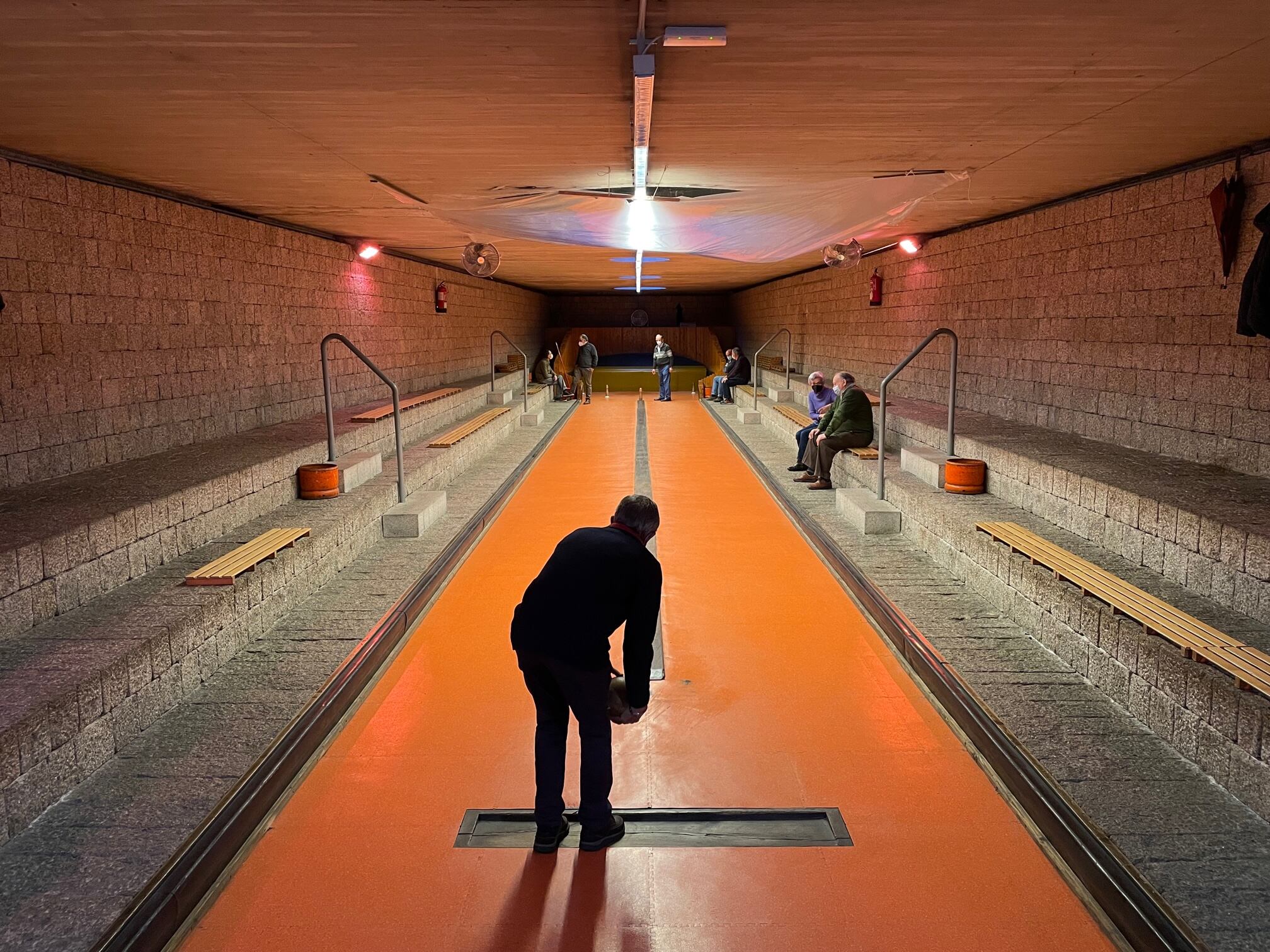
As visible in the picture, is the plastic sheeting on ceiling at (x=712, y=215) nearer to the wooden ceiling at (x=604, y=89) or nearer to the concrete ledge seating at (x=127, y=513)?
the wooden ceiling at (x=604, y=89)

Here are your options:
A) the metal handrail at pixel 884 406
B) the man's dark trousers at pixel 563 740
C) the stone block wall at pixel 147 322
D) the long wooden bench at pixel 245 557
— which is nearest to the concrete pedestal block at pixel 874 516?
the metal handrail at pixel 884 406

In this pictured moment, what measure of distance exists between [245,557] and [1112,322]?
20.2 ft

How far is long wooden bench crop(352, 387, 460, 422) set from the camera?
28.7ft

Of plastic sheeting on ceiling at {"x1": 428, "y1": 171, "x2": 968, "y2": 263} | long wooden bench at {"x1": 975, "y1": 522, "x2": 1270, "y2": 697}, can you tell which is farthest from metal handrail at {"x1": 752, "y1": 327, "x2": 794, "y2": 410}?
long wooden bench at {"x1": 975, "y1": 522, "x2": 1270, "y2": 697}

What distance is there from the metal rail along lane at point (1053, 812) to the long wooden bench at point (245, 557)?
322 centimetres

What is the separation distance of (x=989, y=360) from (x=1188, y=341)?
3.07 m

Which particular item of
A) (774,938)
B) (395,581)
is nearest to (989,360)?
(395,581)

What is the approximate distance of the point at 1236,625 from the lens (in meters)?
3.41

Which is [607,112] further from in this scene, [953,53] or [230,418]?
[230,418]

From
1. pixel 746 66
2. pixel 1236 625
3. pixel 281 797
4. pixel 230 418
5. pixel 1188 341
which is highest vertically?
pixel 746 66

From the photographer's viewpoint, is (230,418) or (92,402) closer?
(92,402)

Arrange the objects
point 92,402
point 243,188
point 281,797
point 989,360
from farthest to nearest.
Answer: point 989,360 → point 243,188 → point 92,402 → point 281,797

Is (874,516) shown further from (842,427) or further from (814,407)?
(814,407)

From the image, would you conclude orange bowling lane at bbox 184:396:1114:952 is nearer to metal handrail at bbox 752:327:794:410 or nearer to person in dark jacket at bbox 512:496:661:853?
person in dark jacket at bbox 512:496:661:853
